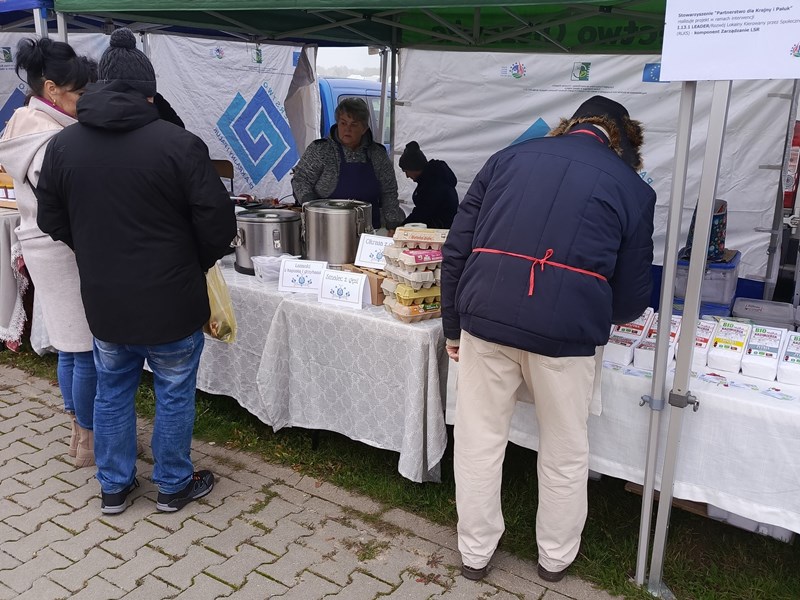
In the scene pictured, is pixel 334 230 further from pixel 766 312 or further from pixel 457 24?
pixel 457 24

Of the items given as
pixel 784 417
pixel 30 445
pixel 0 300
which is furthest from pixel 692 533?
pixel 0 300

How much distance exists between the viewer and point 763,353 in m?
2.26

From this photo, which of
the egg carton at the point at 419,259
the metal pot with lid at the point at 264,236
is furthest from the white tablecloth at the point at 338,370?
the egg carton at the point at 419,259

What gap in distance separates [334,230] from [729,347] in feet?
5.47

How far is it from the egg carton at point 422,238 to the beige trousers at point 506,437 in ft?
1.86

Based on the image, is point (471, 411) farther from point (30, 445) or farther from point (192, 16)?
point (192, 16)

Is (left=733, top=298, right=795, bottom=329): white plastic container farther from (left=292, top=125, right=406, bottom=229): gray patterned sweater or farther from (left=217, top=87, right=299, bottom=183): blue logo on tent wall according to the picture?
(left=217, top=87, right=299, bottom=183): blue logo on tent wall

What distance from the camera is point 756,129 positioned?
469 centimetres

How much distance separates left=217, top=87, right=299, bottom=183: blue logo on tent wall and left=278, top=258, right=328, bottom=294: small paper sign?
454 cm

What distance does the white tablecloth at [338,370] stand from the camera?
2.70 metres

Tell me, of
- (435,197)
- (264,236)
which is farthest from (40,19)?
(435,197)

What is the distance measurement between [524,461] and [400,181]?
382 cm

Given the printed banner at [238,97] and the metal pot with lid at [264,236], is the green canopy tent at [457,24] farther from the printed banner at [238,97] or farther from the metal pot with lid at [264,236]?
the printed banner at [238,97]

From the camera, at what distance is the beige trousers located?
2125 mm
